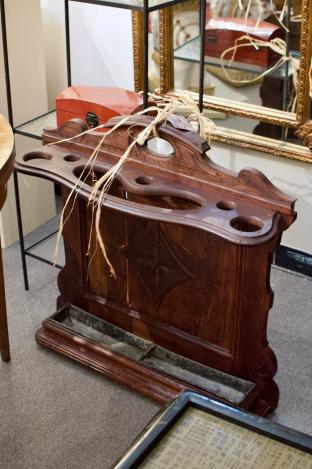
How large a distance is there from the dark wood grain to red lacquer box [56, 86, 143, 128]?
189 mm

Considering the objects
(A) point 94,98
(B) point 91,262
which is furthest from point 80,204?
(A) point 94,98

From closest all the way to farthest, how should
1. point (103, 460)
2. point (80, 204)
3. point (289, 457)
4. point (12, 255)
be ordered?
point (289, 457)
point (103, 460)
point (80, 204)
point (12, 255)

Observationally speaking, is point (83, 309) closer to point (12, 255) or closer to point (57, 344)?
point (57, 344)

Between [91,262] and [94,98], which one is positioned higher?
[94,98]

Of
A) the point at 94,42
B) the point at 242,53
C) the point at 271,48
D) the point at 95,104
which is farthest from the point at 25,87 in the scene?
the point at 271,48

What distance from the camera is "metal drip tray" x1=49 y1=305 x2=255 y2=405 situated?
2254 millimetres

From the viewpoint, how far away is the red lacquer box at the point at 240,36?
268 centimetres

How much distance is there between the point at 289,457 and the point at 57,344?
1261 millimetres

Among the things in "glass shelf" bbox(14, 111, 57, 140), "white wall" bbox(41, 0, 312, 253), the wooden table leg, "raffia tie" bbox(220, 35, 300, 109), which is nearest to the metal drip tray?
the wooden table leg

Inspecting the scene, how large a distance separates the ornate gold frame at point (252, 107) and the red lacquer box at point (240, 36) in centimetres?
14

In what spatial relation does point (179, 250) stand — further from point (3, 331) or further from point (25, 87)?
point (25, 87)

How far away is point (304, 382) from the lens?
96.5 inches

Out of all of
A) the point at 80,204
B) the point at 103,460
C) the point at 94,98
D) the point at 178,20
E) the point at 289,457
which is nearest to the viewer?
the point at 289,457

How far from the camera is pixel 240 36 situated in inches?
108
